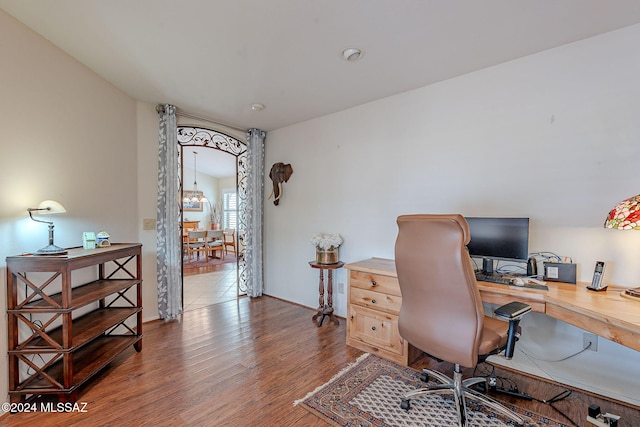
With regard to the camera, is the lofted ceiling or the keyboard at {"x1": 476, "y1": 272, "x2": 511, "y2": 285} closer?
the lofted ceiling

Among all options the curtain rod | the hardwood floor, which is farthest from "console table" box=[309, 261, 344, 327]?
the curtain rod

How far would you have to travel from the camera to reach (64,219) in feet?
7.66

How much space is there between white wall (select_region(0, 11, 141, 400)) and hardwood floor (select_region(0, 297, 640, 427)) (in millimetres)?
651

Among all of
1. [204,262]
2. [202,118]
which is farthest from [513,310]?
[204,262]

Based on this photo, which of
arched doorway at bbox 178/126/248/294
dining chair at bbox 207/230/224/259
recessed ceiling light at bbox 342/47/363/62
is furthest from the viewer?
dining chair at bbox 207/230/224/259

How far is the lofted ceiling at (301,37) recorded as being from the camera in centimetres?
175

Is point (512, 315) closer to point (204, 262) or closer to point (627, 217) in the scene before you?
point (627, 217)

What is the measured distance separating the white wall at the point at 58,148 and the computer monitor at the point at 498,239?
3336mm

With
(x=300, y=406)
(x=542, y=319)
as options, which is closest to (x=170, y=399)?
(x=300, y=406)

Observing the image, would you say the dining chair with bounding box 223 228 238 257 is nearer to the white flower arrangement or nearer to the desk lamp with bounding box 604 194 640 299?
the white flower arrangement

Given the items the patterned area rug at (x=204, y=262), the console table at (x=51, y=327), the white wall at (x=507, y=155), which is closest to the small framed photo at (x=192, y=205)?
the patterned area rug at (x=204, y=262)

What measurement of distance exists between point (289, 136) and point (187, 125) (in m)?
1.36

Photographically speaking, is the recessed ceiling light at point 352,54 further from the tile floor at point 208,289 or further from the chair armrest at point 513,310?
the tile floor at point 208,289

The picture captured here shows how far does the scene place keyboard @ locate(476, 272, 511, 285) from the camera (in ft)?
6.70
